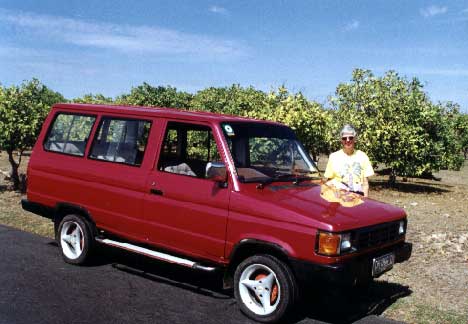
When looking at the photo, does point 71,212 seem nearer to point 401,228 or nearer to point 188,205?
point 188,205

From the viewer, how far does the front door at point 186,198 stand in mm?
5152

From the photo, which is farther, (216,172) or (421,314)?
(421,314)

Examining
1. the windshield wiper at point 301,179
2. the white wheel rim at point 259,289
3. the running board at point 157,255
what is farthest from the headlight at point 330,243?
the running board at point 157,255

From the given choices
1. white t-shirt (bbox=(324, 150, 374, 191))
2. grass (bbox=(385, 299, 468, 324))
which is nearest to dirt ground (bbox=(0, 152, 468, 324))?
grass (bbox=(385, 299, 468, 324))

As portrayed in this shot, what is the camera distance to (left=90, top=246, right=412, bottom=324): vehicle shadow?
17.2ft

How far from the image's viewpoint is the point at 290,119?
1633 centimetres

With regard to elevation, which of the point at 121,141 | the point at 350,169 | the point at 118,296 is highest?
the point at 121,141

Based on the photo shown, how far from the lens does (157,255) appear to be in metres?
5.55

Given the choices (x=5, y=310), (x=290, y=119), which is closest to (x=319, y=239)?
(x=5, y=310)

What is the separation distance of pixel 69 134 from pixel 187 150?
184 cm

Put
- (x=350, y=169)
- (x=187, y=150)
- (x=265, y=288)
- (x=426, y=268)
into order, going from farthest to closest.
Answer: (x=426, y=268) < (x=350, y=169) < (x=187, y=150) < (x=265, y=288)

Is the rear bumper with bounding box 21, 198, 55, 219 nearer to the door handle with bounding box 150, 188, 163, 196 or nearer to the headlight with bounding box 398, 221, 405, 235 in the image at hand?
the door handle with bounding box 150, 188, 163, 196

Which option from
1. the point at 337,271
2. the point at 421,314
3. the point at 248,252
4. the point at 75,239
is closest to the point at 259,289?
the point at 248,252

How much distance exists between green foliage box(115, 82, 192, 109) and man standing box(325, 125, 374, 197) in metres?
22.1
